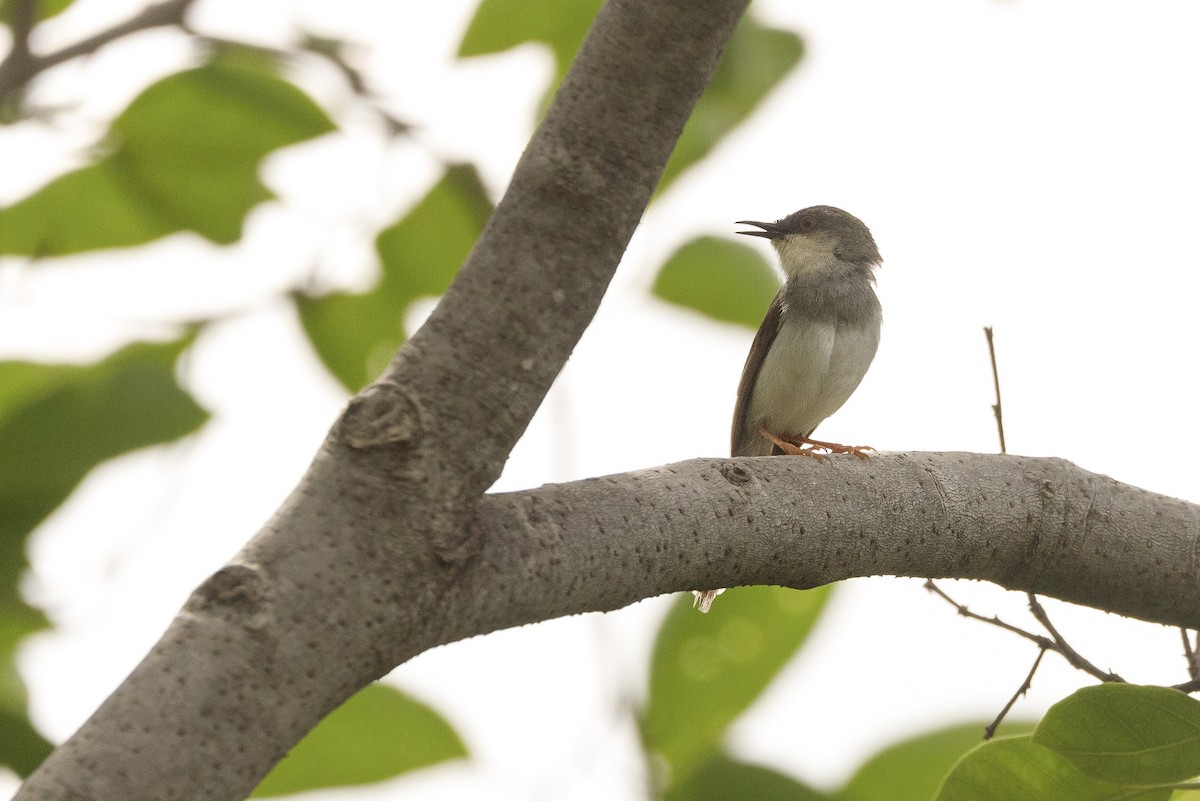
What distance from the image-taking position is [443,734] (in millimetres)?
1599

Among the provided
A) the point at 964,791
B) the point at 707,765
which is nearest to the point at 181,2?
the point at 707,765

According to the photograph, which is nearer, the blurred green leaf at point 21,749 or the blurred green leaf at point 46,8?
the blurred green leaf at point 21,749

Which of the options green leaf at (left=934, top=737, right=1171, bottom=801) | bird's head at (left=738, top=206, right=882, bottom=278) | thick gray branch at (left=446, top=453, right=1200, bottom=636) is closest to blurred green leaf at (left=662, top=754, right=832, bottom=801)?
green leaf at (left=934, top=737, right=1171, bottom=801)

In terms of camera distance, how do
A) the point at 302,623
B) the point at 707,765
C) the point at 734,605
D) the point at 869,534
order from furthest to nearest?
the point at 869,534, the point at 734,605, the point at 707,765, the point at 302,623

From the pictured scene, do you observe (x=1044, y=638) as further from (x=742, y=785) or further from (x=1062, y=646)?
(x=742, y=785)

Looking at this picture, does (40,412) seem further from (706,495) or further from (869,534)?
(869,534)

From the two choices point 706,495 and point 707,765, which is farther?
point 706,495

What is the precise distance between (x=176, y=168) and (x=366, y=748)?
1.15 metres

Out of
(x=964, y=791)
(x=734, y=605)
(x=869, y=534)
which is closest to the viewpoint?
(x=964, y=791)

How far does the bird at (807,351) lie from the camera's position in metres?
5.25

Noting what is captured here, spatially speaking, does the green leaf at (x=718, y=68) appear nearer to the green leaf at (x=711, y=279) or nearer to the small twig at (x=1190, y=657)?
the green leaf at (x=711, y=279)

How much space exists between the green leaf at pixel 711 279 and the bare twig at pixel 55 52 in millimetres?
984

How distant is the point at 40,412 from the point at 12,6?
810 millimetres

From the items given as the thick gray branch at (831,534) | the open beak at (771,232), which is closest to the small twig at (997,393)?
the thick gray branch at (831,534)
